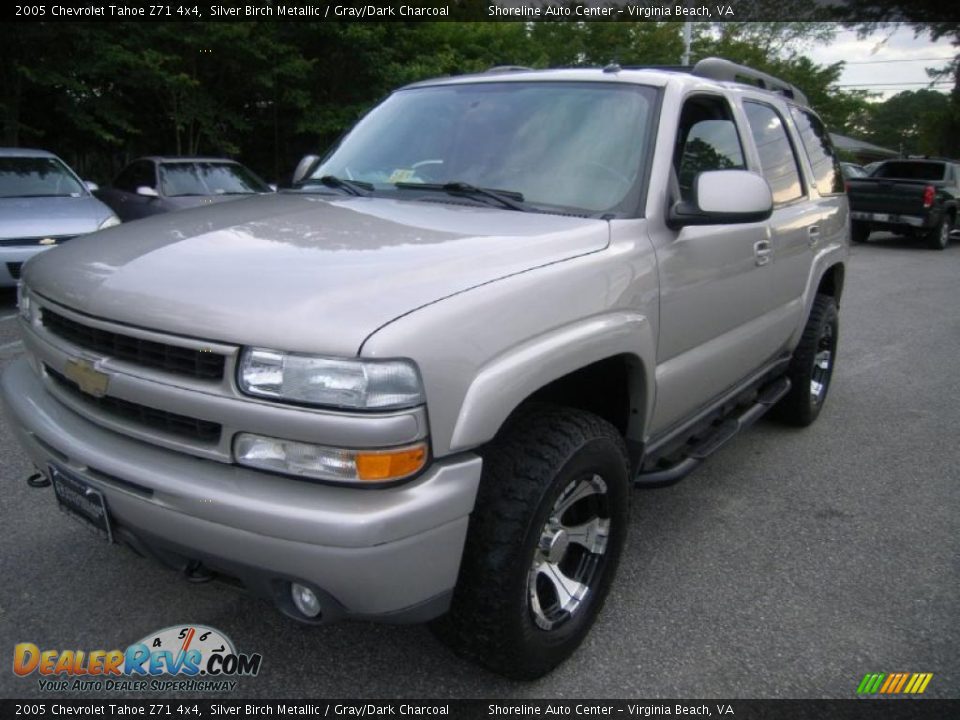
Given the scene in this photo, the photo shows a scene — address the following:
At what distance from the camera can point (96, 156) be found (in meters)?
16.8

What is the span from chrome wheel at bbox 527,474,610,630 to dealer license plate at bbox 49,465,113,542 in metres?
1.18

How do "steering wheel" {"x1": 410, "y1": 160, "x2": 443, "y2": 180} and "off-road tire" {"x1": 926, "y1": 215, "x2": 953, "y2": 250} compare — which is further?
→ "off-road tire" {"x1": 926, "y1": 215, "x2": 953, "y2": 250}

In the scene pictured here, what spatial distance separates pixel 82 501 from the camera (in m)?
2.13

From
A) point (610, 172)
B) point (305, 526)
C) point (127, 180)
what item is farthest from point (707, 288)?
point (127, 180)

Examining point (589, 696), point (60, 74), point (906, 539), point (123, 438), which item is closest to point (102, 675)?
point (123, 438)

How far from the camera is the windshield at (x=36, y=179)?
8.07 meters

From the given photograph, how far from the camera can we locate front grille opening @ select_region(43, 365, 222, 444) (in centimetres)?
192

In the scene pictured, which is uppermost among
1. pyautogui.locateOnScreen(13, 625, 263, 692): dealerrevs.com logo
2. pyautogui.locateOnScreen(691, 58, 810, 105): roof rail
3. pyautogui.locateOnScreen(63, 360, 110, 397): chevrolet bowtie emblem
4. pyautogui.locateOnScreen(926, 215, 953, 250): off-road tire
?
pyautogui.locateOnScreen(691, 58, 810, 105): roof rail

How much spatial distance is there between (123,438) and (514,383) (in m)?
1.07

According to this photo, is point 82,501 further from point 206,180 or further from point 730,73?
point 206,180

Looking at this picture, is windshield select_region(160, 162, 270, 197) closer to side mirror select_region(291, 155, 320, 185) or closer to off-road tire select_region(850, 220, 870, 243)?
side mirror select_region(291, 155, 320, 185)

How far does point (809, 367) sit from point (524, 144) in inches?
99.7

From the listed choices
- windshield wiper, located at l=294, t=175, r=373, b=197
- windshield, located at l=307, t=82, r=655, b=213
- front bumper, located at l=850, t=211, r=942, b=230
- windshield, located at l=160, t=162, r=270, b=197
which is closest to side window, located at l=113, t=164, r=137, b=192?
windshield, located at l=160, t=162, r=270, b=197

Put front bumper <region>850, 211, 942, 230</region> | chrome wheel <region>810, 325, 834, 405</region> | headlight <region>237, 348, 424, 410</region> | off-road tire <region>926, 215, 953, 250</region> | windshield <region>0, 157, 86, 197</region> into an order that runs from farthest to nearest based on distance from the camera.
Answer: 1. off-road tire <region>926, 215, 953, 250</region>
2. front bumper <region>850, 211, 942, 230</region>
3. windshield <region>0, 157, 86, 197</region>
4. chrome wheel <region>810, 325, 834, 405</region>
5. headlight <region>237, 348, 424, 410</region>
